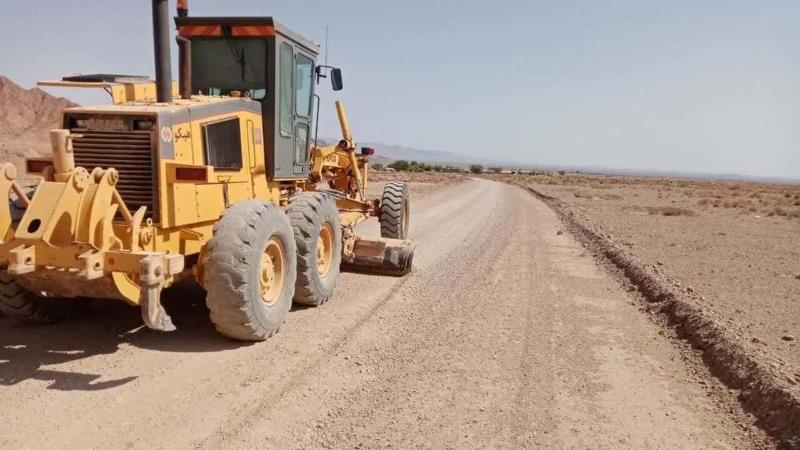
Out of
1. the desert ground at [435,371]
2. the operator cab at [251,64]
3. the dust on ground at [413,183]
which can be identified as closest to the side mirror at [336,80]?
the operator cab at [251,64]

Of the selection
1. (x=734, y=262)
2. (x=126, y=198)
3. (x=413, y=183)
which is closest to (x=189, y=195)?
(x=126, y=198)

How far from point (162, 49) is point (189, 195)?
4.38ft

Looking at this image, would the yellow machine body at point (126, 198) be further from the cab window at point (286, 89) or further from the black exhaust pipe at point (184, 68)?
the cab window at point (286, 89)

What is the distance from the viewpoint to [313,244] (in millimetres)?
6285

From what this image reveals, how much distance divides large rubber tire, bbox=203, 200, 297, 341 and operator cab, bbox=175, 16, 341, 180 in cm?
154

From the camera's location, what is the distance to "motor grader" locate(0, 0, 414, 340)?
424 cm

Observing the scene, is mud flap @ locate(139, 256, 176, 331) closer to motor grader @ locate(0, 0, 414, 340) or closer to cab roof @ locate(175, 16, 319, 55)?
motor grader @ locate(0, 0, 414, 340)

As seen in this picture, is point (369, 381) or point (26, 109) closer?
point (369, 381)

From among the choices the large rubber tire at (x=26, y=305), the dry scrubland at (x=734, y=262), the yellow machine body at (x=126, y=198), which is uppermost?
the yellow machine body at (x=126, y=198)

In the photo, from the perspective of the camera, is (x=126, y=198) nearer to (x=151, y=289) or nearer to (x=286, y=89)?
(x=151, y=289)

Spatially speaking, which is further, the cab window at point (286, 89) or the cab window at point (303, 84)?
the cab window at point (303, 84)

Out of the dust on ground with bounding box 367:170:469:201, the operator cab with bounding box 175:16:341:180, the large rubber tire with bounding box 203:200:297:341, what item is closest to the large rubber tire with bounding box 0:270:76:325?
the large rubber tire with bounding box 203:200:297:341

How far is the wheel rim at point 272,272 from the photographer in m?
5.40

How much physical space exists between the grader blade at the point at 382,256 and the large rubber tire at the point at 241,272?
2.89 meters
